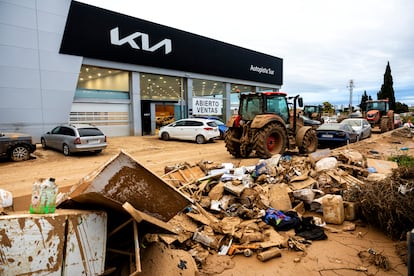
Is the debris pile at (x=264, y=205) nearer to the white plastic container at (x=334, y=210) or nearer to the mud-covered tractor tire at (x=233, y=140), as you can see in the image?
the white plastic container at (x=334, y=210)

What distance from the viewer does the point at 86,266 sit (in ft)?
7.63

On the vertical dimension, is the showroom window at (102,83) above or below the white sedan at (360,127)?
above

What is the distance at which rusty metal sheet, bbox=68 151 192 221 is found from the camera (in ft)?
7.95

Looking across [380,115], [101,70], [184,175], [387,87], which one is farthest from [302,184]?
[387,87]

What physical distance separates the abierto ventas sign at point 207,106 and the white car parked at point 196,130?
536 cm

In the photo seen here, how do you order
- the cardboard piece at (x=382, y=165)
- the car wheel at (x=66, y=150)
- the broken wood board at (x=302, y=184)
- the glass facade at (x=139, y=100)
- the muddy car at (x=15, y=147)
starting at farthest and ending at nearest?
1. the glass facade at (x=139, y=100)
2. the car wheel at (x=66, y=150)
3. the muddy car at (x=15, y=147)
4. the cardboard piece at (x=382, y=165)
5. the broken wood board at (x=302, y=184)

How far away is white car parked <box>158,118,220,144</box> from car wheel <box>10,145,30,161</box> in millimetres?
8090

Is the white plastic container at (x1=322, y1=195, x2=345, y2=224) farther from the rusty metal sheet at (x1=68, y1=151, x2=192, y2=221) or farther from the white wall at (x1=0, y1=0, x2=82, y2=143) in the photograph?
the white wall at (x1=0, y1=0, x2=82, y2=143)

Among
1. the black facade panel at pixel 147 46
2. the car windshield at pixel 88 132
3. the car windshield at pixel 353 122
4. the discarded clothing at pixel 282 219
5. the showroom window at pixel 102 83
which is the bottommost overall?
the discarded clothing at pixel 282 219

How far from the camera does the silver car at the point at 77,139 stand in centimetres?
1021

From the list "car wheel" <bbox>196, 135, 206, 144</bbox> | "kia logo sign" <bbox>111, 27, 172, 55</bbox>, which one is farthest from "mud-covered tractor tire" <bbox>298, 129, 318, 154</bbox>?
"kia logo sign" <bbox>111, 27, 172, 55</bbox>

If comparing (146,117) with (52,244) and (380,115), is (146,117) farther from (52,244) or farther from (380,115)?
(380,115)

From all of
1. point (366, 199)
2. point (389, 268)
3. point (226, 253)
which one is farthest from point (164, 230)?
point (366, 199)

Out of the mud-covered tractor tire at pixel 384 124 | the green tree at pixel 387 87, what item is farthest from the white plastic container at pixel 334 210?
the green tree at pixel 387 87
